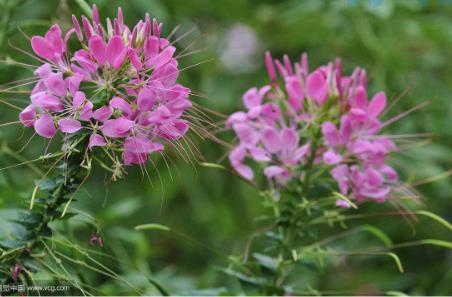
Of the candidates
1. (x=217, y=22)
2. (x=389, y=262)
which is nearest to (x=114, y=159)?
(x=389, y=262)

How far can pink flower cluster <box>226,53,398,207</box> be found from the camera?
33.7 inches

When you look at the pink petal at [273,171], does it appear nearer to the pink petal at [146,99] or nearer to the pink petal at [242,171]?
the pink petal at [242,171]

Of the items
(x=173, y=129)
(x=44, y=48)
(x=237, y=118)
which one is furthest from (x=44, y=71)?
(x=237, y=118)

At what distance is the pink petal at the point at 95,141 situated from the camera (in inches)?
24.9

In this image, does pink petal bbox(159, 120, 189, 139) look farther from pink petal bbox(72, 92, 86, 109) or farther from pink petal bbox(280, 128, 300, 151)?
pink petal bbox(280, 128, 300, 151)

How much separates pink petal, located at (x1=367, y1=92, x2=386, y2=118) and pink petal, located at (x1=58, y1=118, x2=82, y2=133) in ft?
1.29

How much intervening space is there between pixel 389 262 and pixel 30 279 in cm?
125

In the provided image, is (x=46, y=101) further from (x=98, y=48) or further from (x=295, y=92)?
(x=295, y=92)

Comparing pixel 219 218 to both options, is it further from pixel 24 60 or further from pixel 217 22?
pixel 24 60

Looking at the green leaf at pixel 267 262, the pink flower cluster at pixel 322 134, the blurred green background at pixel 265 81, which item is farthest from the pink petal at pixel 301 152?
the blurred green background at pixel 265 81

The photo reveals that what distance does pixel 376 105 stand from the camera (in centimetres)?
88

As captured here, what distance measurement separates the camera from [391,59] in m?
1.65

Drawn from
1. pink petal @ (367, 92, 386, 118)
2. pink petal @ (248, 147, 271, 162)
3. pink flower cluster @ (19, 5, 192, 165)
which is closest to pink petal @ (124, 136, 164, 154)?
pink flower cluster @ (19, 5, 192, 165)

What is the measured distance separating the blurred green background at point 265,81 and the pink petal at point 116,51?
0.81m
